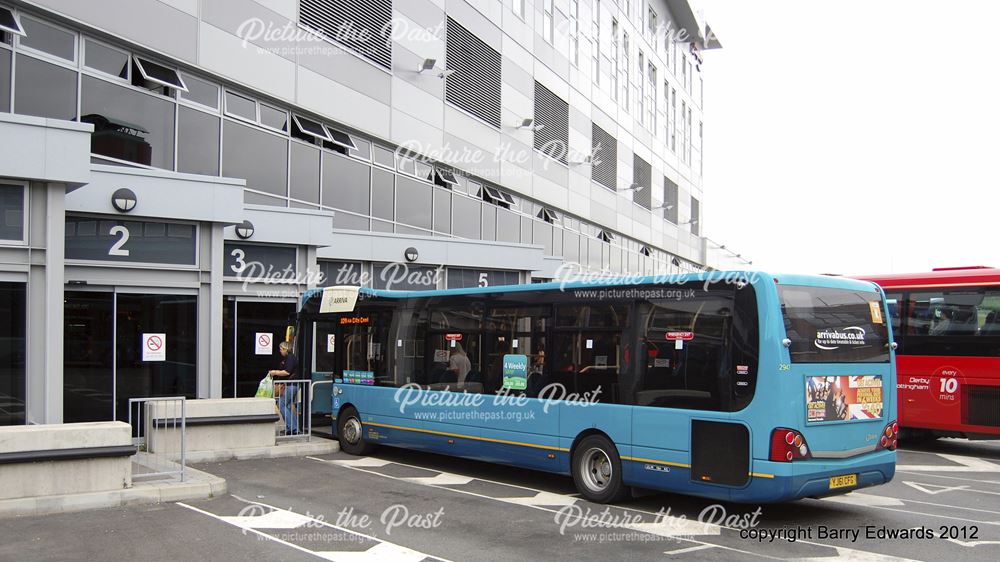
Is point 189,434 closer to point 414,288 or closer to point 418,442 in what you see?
point 418,442

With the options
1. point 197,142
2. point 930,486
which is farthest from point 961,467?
point 197,142

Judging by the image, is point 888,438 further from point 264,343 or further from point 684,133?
point 684,133

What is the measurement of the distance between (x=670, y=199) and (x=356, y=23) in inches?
1303

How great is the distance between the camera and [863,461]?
30.0 ft

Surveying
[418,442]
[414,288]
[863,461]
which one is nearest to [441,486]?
[418,442]

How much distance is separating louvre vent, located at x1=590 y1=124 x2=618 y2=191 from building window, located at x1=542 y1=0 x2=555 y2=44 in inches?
227

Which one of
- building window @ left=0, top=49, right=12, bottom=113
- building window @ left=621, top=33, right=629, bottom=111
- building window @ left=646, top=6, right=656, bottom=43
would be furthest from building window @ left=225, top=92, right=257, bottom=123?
building window @ left=646, top=6, right=656, bottom=43

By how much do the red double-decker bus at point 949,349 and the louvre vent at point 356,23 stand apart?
1398 cm

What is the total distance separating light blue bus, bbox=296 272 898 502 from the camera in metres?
8.73

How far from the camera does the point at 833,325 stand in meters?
9.27

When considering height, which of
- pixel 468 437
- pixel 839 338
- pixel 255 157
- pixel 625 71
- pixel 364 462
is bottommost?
pixel 364 462

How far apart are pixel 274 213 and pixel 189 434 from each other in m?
5.82

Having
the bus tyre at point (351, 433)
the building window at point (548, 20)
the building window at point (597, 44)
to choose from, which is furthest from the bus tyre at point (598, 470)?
the building window at point (597, 44)

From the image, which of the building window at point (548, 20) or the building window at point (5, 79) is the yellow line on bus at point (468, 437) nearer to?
the building window at point (5, 79)
